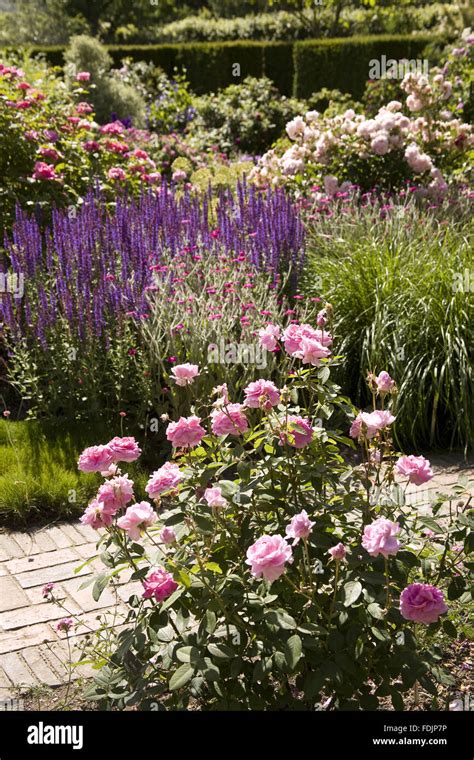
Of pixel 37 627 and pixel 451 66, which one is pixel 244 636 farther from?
pixel 451 66

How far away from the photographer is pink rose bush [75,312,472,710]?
2143 millimetres

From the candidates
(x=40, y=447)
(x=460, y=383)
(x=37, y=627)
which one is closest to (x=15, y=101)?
(x=40, y=447)

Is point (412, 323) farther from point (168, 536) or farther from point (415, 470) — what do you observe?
point (168, 536)

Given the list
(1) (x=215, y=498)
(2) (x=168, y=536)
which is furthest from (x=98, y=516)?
(1) (x=215, y=498)

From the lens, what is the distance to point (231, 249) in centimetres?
553

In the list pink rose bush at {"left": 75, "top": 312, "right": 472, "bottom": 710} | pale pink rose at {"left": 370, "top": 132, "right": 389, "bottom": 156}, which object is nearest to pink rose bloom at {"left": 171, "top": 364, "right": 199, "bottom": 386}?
pink rose bush at {"left": 75, "top": 312, "right": 472, "bottom": 710}

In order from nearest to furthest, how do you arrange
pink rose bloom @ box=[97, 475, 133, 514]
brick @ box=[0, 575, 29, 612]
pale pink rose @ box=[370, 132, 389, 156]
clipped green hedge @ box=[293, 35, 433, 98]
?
pink rose bloom @ box=[97, 475, 133, 514]
brick @ box=[0, 575, 29, 612]
pale pink rose @ box=[370, 132, 389, 156]
clipped green hedge @ box=[293, 35, 433, 98]

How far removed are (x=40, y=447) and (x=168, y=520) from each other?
2372mm

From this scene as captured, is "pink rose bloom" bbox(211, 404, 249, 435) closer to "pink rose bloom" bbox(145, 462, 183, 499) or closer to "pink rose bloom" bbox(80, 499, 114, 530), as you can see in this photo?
"pink rose bloom" bbox(145, 462, 183, 499)

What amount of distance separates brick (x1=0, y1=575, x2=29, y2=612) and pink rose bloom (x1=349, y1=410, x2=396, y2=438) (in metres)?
1.67

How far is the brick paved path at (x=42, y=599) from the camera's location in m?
3.00

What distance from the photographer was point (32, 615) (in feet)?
11.0

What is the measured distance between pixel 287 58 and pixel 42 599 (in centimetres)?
1657
